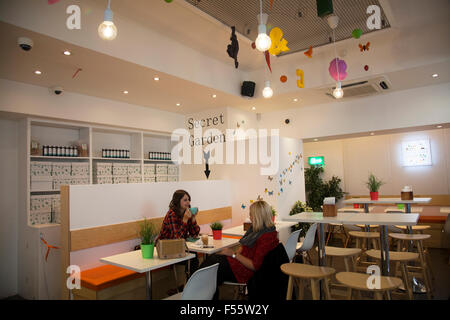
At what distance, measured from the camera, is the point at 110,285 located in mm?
3439

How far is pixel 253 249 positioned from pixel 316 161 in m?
6.70

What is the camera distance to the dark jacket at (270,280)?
2.77 metres

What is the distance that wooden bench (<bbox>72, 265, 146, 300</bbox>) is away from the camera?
338cm

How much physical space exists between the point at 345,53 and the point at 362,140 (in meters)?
3.93

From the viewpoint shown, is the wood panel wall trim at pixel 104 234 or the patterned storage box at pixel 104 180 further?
the patterned storage box at pixel 104 180

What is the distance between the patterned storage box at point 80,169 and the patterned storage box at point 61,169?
0.06 m

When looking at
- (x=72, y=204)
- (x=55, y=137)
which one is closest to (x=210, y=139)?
(x=55, y=137)

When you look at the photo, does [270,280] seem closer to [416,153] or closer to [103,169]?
[103,169]

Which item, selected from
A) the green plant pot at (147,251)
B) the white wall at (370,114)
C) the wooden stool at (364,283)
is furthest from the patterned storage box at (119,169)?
the wooden stool at (364,283)

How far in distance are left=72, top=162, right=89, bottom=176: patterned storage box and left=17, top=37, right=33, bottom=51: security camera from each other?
2290mm

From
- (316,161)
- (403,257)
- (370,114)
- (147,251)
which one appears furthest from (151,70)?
(316,161)

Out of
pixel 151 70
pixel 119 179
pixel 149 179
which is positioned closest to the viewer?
pixel 151 70

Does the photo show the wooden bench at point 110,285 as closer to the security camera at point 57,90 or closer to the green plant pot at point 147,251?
the green plant pot at point 147,251

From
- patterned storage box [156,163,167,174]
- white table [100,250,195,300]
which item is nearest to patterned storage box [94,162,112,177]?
patterned storage box [156,163,167,174]
